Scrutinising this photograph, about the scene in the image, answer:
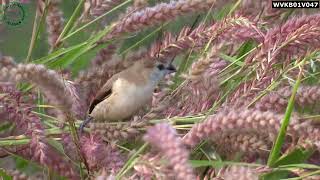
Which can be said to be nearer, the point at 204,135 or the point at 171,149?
the point at 171,149

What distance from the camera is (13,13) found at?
117 cm

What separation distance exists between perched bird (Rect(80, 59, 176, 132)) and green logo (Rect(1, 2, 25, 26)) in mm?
236

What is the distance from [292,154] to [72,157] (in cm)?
34

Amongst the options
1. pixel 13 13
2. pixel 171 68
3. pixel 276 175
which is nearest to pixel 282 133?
pixel 276 175

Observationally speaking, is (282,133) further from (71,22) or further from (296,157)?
(71,22)

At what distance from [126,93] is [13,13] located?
0.36 m

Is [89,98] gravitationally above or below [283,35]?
below

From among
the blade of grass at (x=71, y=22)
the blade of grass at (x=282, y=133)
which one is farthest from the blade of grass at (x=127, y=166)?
the blade of grass at (x=71, y=22)

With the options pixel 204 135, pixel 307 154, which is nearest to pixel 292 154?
pixel 307 154

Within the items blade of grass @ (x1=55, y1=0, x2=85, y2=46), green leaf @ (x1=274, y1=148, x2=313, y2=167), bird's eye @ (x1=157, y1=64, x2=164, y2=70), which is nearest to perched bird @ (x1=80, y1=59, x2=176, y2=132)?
bird's eye @ (x1=157, y1=64, x2=164, y2=70)

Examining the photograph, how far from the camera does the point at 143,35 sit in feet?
4.66

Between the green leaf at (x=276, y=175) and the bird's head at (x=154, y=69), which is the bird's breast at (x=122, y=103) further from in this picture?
the green leaf at (x=276, y=175)

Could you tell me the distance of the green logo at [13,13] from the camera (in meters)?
1.09

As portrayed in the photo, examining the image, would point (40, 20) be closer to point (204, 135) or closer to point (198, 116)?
point (198, 116)
